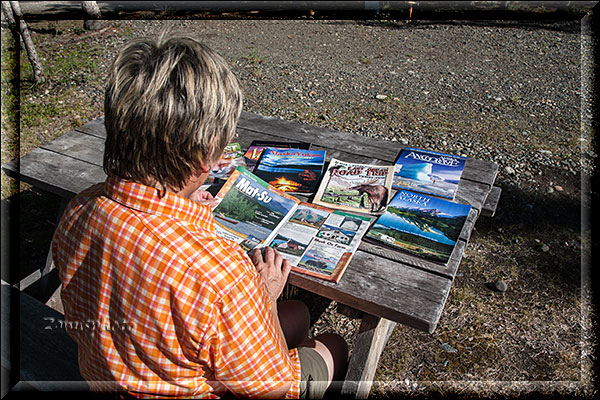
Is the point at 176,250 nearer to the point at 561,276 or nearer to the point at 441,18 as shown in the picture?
the point at 561,276

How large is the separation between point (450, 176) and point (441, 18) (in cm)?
624

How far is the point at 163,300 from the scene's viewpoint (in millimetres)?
1060

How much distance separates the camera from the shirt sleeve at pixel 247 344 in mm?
1079

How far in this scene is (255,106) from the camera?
4.82 m

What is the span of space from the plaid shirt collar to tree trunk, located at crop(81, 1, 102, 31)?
21.9 ft

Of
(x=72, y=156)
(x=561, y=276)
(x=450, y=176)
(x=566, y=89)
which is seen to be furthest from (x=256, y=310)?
(x=566, y=89)

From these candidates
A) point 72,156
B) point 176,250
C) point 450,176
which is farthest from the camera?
point 72,156

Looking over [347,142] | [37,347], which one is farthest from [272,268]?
[347,142]

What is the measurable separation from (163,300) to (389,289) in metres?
0.82

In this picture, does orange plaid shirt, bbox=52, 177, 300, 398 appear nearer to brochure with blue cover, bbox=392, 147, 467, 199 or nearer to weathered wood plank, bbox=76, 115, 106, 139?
brochure with blue cover, bbox=392, 147, 467, 199

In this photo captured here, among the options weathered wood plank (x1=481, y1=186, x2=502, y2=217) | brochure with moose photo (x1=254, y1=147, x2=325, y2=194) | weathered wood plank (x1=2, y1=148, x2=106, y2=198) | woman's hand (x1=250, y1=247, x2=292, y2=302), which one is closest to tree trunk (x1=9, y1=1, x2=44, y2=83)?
weathered wood plank (x1=2, y1=148, x2=106, y2=198)

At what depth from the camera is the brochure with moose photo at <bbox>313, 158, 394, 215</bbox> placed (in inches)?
78.4

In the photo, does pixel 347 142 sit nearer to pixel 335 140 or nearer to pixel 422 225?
pixel 335 140

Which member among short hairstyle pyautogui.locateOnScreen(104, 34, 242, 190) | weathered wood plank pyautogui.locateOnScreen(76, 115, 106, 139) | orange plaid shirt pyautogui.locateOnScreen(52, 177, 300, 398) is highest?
short hairstyle pyautogui.locateOnScreen(104, 34, 242, 190)
